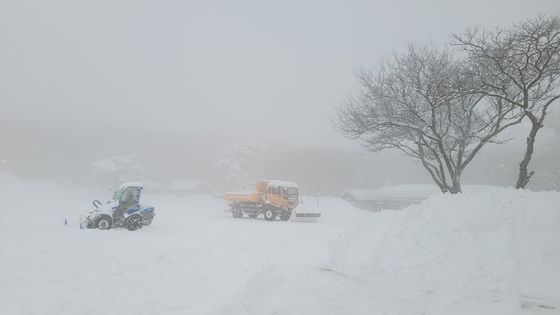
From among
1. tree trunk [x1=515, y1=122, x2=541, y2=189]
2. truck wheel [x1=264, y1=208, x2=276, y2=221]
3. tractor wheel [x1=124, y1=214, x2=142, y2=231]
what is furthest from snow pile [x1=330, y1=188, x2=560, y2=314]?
truck wheel [x1=264, y1=208, x2=276, y2=221]

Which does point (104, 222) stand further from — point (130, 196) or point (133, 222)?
point (130, 196)

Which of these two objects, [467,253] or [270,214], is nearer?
[467,253]

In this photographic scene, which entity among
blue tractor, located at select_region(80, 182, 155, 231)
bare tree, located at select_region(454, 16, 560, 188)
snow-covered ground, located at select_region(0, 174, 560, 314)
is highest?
bare tree, located at select_region(454, 16, 560, 188)

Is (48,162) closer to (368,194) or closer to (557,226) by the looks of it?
(368,194)

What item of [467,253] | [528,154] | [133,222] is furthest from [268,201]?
[467,253]

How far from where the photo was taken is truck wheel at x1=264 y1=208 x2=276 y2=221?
2692cm

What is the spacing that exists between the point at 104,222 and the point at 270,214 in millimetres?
11908

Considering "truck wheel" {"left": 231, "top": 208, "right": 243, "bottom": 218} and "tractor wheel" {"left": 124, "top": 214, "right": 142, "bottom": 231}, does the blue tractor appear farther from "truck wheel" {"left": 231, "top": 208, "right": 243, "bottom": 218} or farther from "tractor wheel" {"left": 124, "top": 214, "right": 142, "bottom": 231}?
"truck wheel" {"left": 231, "top": 208, "right": 243, "bottom": 218}

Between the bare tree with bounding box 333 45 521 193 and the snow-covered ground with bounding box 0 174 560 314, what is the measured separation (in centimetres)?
535

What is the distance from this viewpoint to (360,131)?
17.9 meters

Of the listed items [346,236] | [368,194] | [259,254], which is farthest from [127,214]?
[368,194]

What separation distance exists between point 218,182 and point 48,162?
3647 cm

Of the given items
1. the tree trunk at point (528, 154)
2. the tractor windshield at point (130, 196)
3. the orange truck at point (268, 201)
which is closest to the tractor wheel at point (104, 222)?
the tractor windshield at point (130, 196)

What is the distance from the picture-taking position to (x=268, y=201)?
90.0 ft
